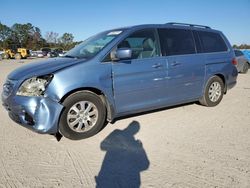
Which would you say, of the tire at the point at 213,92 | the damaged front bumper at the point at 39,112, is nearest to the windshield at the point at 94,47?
the damaged front bumper at the point at 39,112

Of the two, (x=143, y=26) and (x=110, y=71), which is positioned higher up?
(x=143, y=26)

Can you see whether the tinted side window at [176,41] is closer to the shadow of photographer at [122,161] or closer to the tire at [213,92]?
the tire at [213,92]

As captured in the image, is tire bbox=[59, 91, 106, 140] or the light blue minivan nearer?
the light blue minivan

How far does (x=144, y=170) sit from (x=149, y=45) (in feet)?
8.39

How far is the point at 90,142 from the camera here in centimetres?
378

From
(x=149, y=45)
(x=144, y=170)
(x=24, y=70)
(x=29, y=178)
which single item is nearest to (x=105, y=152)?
(x=144, y=170)

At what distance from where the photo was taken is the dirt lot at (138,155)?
8.98ft

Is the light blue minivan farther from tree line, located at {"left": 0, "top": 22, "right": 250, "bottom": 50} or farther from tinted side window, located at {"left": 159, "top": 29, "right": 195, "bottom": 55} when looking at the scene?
tree line, located at {"left": 0, "top": 22, "right": 250, "bottom": 50}

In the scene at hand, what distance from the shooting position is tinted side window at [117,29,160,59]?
4402 millimetres

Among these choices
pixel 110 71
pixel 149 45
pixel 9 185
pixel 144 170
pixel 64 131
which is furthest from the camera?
pixel 149 45

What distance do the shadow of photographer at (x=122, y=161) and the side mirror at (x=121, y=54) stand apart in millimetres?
1299

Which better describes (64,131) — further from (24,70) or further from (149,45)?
(149,45)

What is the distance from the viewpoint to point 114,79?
13.3 feet

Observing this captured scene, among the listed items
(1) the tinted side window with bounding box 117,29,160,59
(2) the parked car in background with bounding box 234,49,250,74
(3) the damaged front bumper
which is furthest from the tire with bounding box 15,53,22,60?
(3) the damaged front bumper
